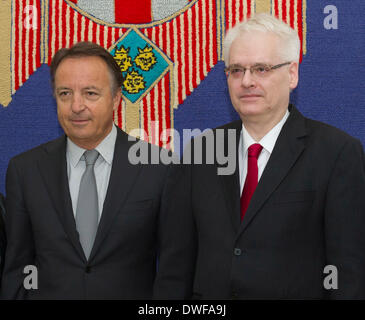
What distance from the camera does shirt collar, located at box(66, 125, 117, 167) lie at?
6.55 feet

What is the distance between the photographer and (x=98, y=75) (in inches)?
77.7

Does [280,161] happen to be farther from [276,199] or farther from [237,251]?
[237,251]

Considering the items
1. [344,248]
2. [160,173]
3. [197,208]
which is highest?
[160,173]

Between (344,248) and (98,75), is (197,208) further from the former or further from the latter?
→ (98,75)

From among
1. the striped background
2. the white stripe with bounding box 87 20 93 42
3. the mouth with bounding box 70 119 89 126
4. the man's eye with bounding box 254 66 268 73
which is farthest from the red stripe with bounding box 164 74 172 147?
the man's eye with bounding box 254 66 268 73

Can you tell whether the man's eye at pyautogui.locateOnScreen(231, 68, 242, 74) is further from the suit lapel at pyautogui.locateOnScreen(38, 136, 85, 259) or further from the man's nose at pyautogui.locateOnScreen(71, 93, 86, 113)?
the suit lapel at pyautogui.locateOnScreen(38, 136, 85, 259)

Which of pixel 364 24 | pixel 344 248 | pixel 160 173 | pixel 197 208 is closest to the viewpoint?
pixel 344 248

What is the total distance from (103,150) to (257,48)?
0.73 meters

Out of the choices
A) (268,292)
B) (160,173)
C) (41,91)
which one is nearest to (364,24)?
(160,173)

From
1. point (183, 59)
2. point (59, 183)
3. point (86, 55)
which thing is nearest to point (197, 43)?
point (183, 59)

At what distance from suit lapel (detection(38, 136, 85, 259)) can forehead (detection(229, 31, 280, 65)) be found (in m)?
0.80

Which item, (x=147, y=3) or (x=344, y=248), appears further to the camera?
(x=147, y=3)

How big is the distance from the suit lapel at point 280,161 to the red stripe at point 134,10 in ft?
3.66

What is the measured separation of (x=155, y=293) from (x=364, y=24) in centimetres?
164
